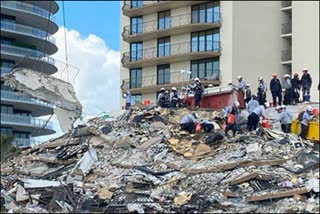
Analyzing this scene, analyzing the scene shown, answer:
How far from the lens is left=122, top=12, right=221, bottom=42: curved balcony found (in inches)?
2188

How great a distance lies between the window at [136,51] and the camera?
6028 cm

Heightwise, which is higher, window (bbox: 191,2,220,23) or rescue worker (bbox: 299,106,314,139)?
window (bbox: 191,2,220,23)

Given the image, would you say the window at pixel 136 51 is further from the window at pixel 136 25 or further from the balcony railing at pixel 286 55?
the balcony railing at pixel 286 55

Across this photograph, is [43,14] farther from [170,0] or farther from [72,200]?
[72,200]

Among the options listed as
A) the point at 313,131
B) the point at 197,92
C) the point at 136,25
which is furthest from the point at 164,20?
the point at 313,131

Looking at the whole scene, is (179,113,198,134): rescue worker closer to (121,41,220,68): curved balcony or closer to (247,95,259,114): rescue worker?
(247,95,259,114): rescue worker

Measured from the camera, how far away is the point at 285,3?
56438 mm

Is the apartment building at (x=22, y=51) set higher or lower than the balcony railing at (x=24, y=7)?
lower

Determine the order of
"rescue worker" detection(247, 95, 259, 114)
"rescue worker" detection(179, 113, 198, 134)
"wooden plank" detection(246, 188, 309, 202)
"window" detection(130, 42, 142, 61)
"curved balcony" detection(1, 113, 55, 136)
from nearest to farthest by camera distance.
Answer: "wooden plank" detection(246, 188, 309, 202) → "rescue worker" detection(247, 95, 259, 114) → "rescue worker" detection(179, 113, 198, 134) → "window" detection(130, 42, 142, 61) → "curved balcony" detection(1, 113, 55, 136)

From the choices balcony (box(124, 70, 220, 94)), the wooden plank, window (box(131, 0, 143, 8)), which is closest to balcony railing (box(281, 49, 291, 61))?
balcony (box(124, 70, 220, 94))

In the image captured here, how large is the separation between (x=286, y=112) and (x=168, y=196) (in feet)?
22.5

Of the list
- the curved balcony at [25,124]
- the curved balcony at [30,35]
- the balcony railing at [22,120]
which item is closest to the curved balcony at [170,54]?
the balcony railing at [22,120]

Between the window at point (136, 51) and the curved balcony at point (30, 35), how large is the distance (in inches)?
632

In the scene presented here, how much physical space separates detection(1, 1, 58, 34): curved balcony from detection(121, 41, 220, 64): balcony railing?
1763 centimetres
